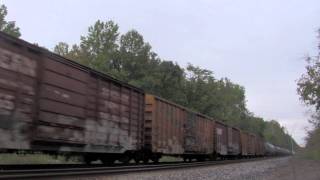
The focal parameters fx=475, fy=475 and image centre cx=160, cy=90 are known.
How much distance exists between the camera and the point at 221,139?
36406 millimetres

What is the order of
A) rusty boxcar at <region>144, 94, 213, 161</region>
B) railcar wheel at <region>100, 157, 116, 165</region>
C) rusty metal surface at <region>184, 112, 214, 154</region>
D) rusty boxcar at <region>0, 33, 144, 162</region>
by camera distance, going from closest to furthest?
rusty boxcar at <region>0, 33, 144, 162</region>, railcar wheel at <region>100, 157, 116, 165</region>, rusty boxcar at <region>144, 94, 213, 161</region>, rusty metal surface at <region>184, 112, 214, 154</region>

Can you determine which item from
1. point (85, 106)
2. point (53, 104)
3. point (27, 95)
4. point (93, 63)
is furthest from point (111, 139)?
point (93, 63)

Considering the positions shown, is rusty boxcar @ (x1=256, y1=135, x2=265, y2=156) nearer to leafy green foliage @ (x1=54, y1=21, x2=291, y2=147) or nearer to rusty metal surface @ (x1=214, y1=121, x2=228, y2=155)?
leafy green foliage @ (x1=54, y1=21, x2=291, y2=147)

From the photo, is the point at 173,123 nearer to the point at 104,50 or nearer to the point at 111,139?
the point at 111,139

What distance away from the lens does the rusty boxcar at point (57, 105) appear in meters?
11.6

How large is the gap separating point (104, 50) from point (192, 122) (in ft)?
161

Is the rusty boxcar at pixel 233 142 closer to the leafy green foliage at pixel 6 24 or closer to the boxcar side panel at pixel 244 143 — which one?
the boxcar side panel at pixel 244 143

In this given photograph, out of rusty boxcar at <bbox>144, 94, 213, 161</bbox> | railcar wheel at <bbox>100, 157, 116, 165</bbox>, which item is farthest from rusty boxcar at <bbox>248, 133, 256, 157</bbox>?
railcar wheel at <bbox>100, 157, 116, 165</bbox>

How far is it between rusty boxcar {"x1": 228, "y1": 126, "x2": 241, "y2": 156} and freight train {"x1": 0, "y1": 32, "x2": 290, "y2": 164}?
50.9 ft

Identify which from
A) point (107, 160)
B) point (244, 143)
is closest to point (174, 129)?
point (107, 160)

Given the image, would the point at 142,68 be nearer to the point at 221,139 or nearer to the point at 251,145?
the point at 251,145

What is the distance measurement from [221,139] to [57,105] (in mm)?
24374

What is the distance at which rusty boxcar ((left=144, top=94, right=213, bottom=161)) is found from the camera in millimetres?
21859

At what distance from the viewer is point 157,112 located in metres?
22.4
